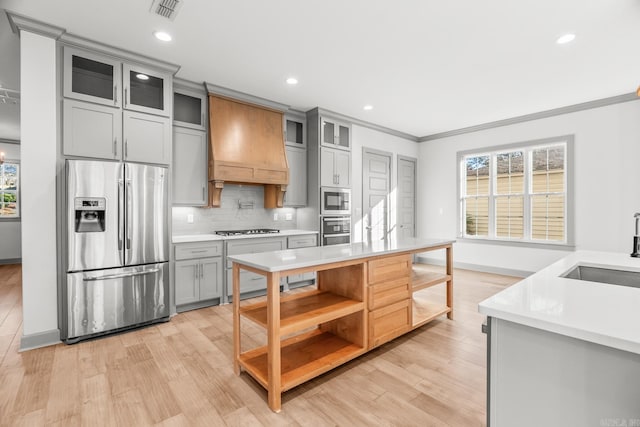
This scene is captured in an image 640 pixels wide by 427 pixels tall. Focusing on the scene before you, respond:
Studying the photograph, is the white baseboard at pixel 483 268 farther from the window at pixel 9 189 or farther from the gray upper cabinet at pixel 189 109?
the window at pixel 9 189

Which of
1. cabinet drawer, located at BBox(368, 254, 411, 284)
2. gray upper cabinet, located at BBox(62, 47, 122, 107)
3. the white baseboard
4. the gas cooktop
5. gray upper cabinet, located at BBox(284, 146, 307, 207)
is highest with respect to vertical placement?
gray upper cabinet, located at BBox(62, 47, 122, 107)

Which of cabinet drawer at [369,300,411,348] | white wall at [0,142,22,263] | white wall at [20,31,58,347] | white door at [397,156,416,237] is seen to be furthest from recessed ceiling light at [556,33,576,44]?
white wall at [0,142,22,263]

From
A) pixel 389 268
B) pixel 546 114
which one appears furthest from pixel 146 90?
pixel 546 114

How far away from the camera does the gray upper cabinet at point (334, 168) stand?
5059mm

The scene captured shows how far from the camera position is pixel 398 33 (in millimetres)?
2883

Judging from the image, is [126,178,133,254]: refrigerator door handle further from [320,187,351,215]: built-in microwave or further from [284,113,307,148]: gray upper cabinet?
[320,187,351,215]: built-in microwave

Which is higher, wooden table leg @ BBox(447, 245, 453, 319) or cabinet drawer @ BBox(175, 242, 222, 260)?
cabinet drawer @ BBox(175, 242, 222, 260)

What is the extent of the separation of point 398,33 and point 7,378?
4.28 meters

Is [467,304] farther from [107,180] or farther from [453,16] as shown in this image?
[107,180]

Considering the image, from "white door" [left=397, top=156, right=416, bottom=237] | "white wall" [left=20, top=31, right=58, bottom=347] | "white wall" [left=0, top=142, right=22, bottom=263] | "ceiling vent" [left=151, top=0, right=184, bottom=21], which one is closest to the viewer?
"ceiling vent" [left=151, top=0, right=184, bottom=21]

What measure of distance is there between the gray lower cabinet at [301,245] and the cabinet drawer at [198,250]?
3.55ft

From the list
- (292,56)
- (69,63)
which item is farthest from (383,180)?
(69,63)

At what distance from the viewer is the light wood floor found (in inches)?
72.4

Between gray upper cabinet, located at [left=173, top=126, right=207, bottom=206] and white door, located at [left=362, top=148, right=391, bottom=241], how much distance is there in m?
2.97
